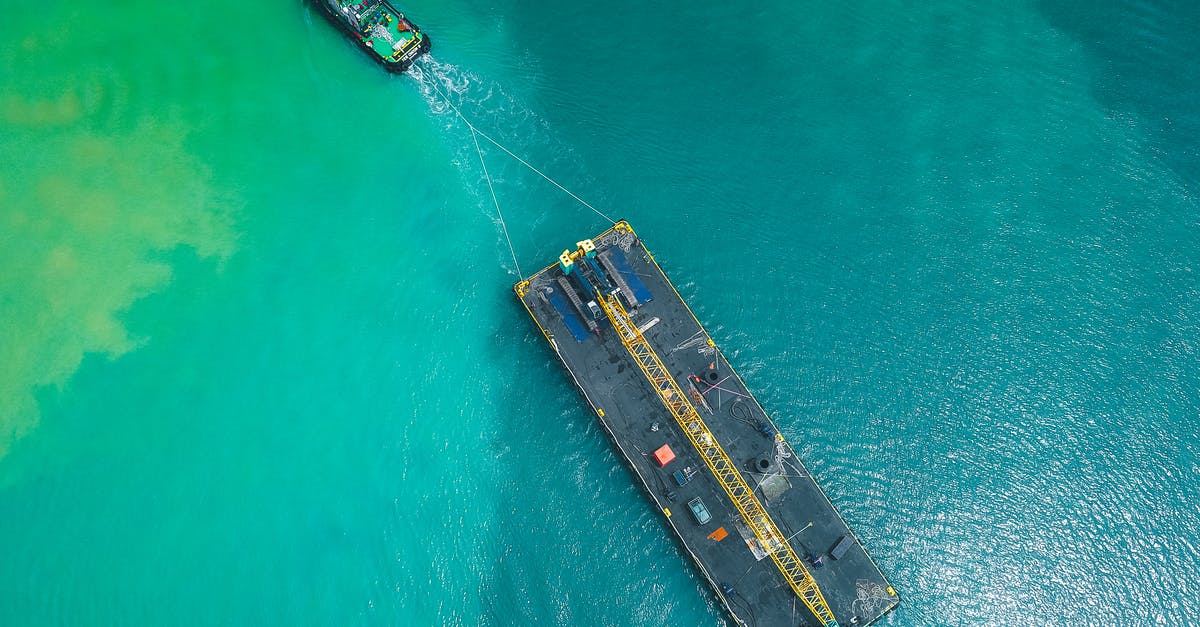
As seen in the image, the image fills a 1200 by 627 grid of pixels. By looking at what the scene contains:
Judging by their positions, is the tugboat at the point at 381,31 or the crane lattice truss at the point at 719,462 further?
the tugboat at the point at 381,31

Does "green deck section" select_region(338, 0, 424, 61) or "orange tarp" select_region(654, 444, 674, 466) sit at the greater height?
"green deck section" select_region(338, 0, 424, 61)

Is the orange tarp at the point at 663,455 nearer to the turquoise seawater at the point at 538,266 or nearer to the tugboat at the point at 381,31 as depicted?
the turquoise seawater at the point at 538,266

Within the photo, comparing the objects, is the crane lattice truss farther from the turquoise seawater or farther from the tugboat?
the tugboat

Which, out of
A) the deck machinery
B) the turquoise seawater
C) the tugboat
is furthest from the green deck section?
the deck machinery

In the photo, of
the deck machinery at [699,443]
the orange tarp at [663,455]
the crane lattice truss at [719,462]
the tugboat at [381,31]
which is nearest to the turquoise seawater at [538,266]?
the tugboat at [381,31]

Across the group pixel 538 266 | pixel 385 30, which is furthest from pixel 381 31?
pixel 538 266

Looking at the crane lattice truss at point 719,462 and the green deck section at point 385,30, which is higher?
the green deck section at point 385,30
